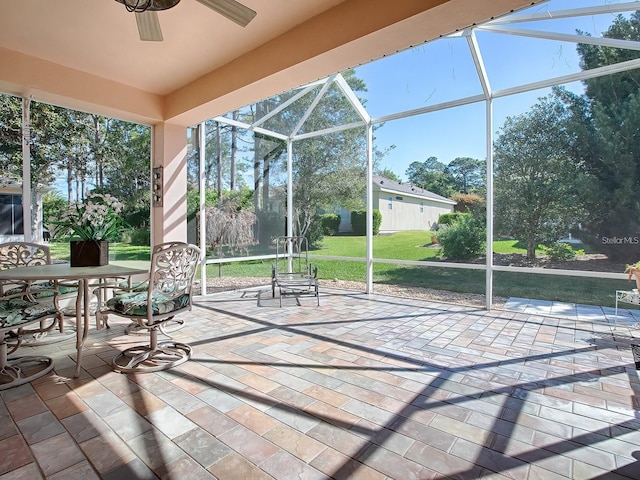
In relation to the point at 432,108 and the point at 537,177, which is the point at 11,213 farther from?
the point at 537,177

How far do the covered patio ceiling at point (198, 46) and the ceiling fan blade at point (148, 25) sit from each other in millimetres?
455

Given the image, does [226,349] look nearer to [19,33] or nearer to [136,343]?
[136,343]

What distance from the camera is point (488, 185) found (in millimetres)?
4465

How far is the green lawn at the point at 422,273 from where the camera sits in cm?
471

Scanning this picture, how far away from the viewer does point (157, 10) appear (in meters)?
2.07

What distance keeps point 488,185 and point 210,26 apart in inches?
146

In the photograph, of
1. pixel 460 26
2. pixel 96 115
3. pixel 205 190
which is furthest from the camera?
pixel 205 190

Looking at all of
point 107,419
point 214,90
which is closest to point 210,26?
point 214,90

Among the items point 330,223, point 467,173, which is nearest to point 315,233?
point 330,223

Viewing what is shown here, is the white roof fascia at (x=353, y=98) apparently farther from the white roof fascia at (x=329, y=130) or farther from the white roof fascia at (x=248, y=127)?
the white roof fascia at (x=248, y=127)

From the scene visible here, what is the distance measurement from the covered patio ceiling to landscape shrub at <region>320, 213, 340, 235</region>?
2.75 meters

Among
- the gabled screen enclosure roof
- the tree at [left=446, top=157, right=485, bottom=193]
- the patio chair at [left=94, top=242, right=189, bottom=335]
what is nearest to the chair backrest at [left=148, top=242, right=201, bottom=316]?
the patio chair at [left=94, top=242, right=189, bottom=335]

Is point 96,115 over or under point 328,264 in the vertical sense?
over

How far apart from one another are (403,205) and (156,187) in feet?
12.8
